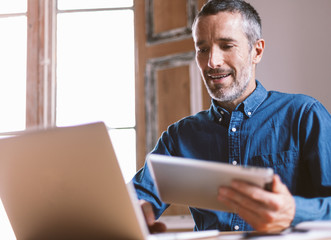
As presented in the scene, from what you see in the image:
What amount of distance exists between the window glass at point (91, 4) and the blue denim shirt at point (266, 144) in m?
1.74

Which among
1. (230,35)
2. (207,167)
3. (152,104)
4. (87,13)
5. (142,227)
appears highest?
(87,13)

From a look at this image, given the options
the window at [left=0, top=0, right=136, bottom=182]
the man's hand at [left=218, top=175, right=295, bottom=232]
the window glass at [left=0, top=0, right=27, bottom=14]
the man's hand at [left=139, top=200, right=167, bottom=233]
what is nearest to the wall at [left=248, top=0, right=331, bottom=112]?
the window at [left=0, top=0, right=136, bottom=182]

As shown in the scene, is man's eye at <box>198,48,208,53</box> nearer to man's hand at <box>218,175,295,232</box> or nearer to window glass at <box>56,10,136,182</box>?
man's hand at <box>218,175,295,232</box>

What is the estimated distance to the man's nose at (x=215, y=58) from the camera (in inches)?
56.7

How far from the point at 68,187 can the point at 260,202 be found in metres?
0.37

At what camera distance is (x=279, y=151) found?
51.9 inches

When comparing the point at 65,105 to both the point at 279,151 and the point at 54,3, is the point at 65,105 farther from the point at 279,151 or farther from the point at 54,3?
the point at 279,151

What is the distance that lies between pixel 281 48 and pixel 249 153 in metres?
1.24

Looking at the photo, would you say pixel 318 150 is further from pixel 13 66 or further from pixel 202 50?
pixel 13 66

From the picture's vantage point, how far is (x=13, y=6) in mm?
3000

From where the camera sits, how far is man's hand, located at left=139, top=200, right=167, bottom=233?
1.03 m

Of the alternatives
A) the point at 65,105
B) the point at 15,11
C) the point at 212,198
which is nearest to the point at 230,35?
the point at 212,198

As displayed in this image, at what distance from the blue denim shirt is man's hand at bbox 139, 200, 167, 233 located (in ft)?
0.38

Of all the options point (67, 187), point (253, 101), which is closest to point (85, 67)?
point (253, 101)
